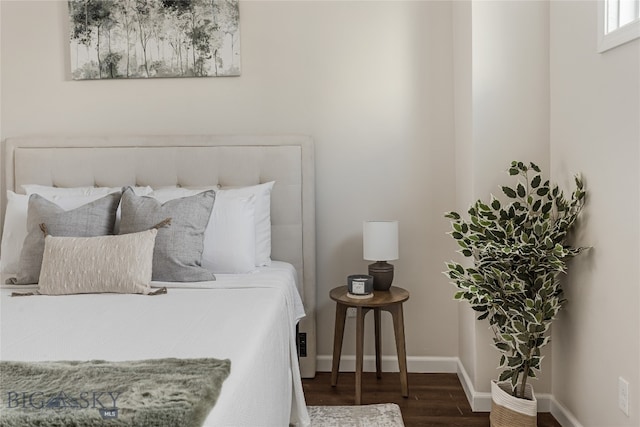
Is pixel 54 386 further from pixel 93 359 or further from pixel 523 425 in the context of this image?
pixel 523 425

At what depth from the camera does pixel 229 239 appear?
2.84 m

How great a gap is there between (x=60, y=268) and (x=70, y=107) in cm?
135

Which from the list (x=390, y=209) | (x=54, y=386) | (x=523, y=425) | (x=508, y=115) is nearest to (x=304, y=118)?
(x=390, y=209)

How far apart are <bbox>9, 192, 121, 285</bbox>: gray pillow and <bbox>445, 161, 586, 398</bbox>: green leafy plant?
1642 millimetres

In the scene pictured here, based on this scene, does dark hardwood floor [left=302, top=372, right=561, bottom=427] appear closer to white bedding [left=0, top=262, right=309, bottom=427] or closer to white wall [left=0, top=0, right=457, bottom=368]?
white wall [left=0, top=0, right=457, bottom=368]

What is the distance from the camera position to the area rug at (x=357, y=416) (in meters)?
2.64

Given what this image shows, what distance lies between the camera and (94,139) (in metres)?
3.31

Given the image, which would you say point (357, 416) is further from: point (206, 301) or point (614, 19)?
point (614, 19)

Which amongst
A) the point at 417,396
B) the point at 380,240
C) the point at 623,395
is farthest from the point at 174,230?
the point at 623,395

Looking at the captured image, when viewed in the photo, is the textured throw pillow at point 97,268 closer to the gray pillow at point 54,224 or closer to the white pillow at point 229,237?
the gray pillow at point 54,224

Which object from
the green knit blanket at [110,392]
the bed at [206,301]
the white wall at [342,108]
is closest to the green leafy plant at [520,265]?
the white wall at [342,108]

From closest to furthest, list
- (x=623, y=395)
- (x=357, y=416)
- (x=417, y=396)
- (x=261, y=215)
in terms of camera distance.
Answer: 1. (x=623, y=395)
2. (x=357, y=416)
3. (x=417, y=396)
4. (x=261, y=215)

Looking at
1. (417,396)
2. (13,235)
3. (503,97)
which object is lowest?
(417,396)

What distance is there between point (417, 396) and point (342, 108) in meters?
1.63
